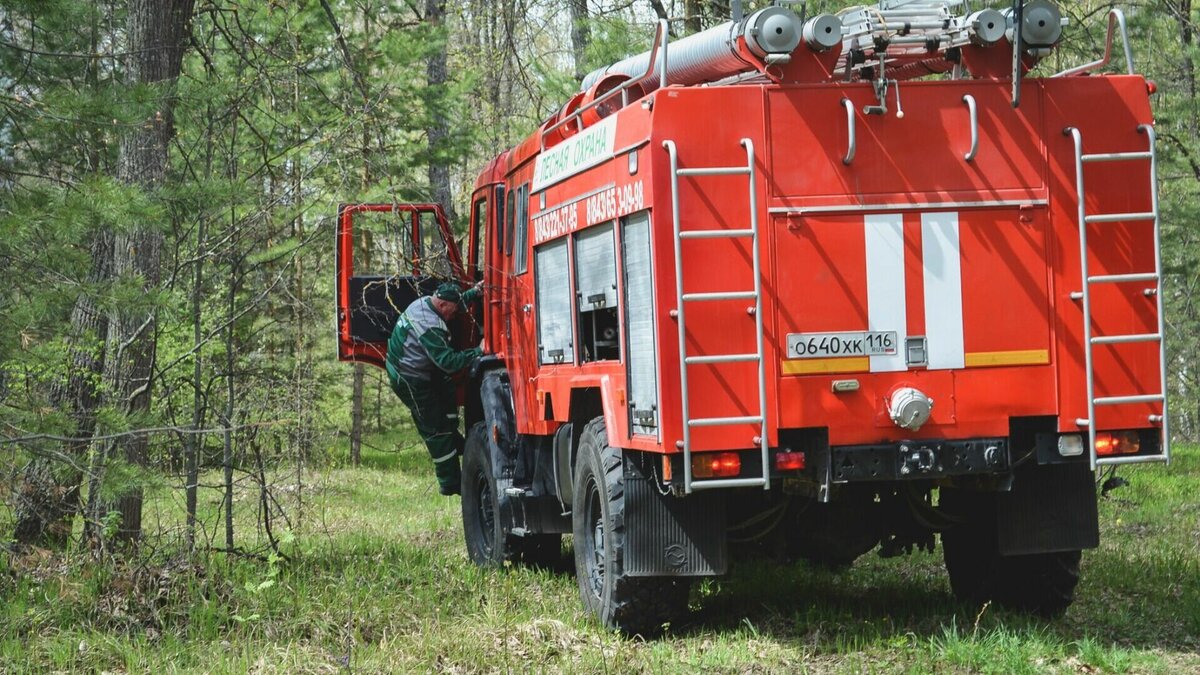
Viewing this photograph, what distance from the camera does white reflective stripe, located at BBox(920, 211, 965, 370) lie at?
7188 millimetres

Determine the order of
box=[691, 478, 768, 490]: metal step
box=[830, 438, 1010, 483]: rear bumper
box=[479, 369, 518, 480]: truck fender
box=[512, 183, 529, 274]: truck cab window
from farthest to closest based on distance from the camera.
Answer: box=[479, 369, 518, 480]: truck fender, box=[512, 183, 529, 274]: truck cab window, box=[830, 438, 1010, 483]: rear bumper, box=[691, 478, 768, 490]: metal step

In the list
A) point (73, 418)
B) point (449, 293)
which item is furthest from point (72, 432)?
point (449, 293)

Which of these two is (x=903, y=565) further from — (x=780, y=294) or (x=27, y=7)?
(x=27, y=7)

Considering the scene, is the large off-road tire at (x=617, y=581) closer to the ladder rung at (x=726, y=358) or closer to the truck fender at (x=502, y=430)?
the ladder rung at (x=726, y=358)

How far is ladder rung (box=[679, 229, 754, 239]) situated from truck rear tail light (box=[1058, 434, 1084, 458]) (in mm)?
1937

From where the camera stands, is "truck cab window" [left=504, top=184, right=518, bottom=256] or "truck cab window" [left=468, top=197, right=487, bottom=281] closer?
"truck cab window" [left=504, top=184, right=518, bottom=256]

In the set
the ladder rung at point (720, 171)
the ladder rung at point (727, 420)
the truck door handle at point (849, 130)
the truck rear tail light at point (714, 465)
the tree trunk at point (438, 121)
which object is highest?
the tree trunk at point (438, 121)

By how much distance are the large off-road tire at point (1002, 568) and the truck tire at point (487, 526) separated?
3.54m

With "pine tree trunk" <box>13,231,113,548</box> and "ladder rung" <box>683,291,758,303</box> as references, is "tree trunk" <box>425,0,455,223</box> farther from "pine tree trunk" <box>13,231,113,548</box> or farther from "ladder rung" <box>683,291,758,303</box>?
"ladder rung" <box>683,291,758,303</box>

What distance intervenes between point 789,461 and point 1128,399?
1770mm

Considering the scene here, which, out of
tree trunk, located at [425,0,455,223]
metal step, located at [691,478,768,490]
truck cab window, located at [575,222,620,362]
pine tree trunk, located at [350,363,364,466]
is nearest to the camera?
metal step, located at [691,478,768,490]

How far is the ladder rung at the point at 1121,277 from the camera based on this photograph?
7.16m

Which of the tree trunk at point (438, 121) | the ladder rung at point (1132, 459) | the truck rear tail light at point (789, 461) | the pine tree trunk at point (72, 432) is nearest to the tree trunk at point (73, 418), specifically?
the pine tree trunk at point (72, 432)

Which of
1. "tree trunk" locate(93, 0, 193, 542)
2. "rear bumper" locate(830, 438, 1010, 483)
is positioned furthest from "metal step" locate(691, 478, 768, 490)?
"tree trunk" locate(93, 0, 193, 542)
